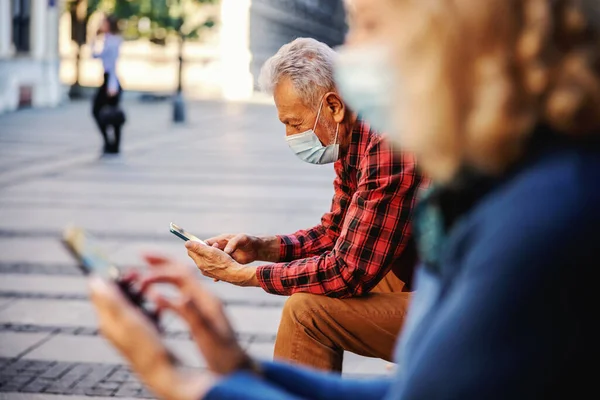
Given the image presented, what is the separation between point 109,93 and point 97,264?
1240cm

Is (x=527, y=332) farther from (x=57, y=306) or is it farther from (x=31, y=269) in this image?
(x=31, y=269)

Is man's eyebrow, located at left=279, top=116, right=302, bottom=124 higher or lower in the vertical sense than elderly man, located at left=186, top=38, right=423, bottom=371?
higher

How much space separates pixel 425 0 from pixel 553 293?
344 millimetres

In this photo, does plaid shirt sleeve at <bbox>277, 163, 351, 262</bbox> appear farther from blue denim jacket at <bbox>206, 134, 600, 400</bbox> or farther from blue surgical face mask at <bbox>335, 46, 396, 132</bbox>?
blue denim jacket at <bbox>206, 134, 600, 400</bbox>

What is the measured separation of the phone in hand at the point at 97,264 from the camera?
1.34 m

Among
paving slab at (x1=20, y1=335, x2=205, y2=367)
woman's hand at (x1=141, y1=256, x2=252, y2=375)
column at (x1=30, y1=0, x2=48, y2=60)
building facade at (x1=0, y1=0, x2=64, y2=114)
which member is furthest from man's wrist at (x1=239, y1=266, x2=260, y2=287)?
column at (x1=30, y1=0, x2=48, y2=60)

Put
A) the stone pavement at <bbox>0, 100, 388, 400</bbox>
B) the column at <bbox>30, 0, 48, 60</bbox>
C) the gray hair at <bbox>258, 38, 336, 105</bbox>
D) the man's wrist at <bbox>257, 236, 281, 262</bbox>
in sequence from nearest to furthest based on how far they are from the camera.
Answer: the gray hair at <bbox>258, 38, 336, 105</bbox>, the man's wrist at <bbox>257, 236, 281, 262</bbox>, the stone pavement at <bbox>0, 100, 388, 400</bbox>, the column at <bbox>30, 0, 48, 60</bbox>

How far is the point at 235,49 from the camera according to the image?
114 ft

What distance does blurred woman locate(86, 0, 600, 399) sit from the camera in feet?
→ 3.48

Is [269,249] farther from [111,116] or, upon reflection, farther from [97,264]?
[111,116]

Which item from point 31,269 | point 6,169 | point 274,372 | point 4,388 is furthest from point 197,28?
point 274,372

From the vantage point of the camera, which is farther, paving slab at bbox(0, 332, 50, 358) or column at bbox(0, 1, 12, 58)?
column at bbox(0, 1, 12, 58)

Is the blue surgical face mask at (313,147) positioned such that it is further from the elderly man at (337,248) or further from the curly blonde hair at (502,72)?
the curly blonde hair at (502,72)

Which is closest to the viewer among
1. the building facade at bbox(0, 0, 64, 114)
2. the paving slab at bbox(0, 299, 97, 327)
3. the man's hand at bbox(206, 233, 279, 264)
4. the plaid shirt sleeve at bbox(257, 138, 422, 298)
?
the plaid shirt sleeve at bbox(257, 138, 422, 298)
